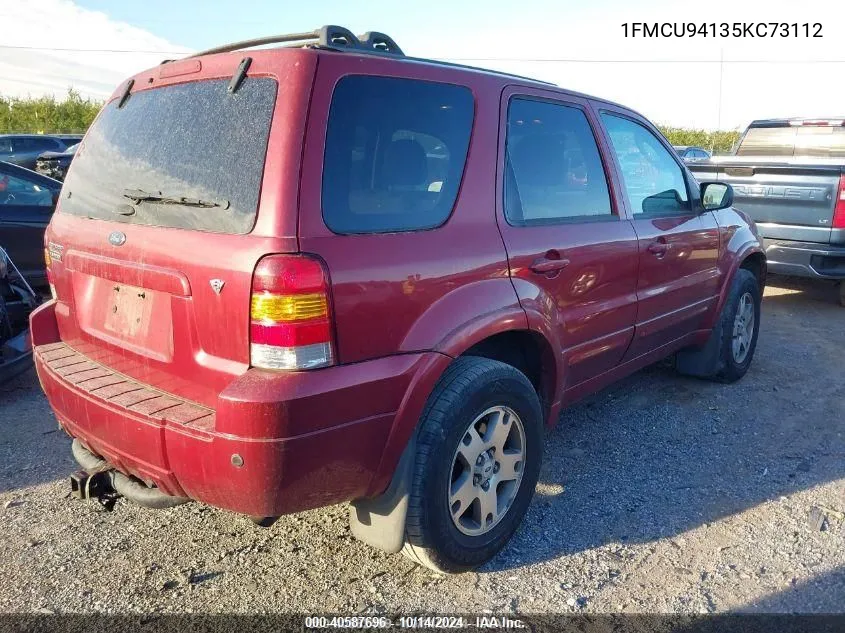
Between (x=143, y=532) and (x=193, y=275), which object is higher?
(x=193, y=275)

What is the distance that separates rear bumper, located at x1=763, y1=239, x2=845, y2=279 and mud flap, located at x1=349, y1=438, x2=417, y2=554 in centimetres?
553

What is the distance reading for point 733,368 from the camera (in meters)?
4.69

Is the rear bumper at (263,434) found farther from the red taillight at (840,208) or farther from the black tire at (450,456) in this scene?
the red taillight at (840,208)

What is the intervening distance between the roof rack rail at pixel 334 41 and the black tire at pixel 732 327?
3.03 meters

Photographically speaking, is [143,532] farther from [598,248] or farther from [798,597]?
[798,597]

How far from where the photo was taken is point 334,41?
7.79 feet

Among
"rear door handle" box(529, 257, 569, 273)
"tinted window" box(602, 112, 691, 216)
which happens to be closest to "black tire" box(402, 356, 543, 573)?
"rear door handle" box(529, 257, 569, 273)

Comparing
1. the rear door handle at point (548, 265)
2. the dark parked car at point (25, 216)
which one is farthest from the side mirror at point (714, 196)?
the dark parked car at point (25, 216)

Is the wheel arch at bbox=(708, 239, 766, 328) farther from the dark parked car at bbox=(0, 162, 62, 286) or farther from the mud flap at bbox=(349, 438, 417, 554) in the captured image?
the dark parked car at bbox=(0, 162, 62, 286)

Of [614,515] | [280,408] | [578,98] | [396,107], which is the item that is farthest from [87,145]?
[614,515]

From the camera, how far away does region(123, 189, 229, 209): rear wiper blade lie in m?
2.15

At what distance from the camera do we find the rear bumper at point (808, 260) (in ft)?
21.1

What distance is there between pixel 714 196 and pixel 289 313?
3.20m

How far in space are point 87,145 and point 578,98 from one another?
2247 mm
